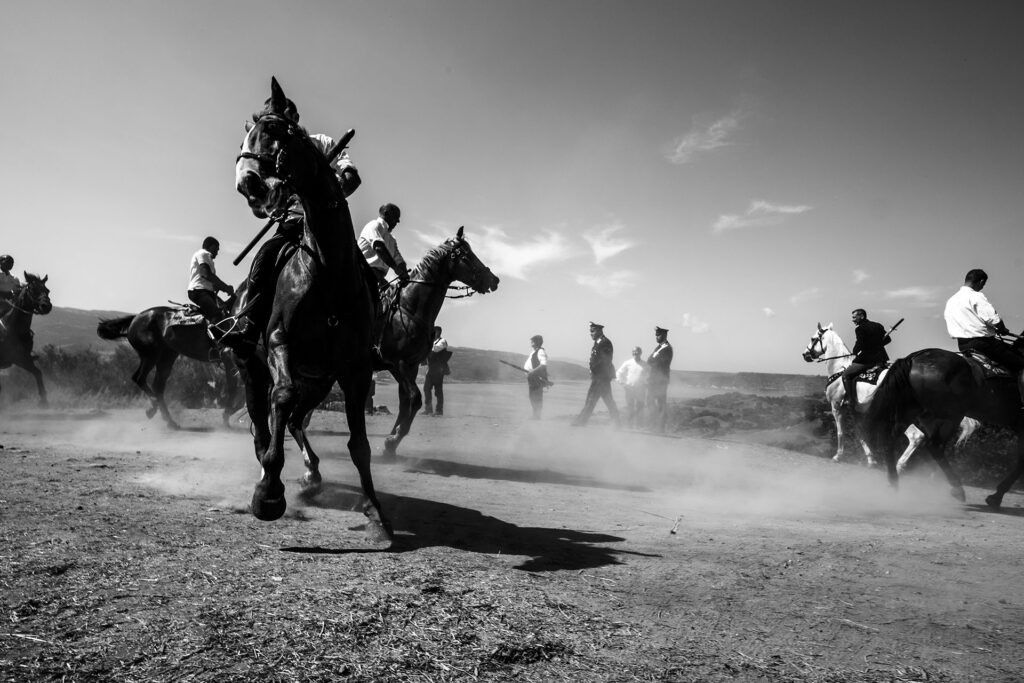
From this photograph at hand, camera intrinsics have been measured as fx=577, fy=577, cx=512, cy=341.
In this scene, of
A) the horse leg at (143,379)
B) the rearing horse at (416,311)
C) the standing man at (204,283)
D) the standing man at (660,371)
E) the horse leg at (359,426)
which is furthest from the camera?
the standing man at (660,371)

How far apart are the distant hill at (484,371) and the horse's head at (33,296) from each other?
2364 cm

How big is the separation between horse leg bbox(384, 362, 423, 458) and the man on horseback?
3.77 metres

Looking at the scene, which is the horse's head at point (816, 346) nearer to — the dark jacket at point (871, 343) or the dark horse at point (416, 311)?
the dark jacket at point (871, 343)

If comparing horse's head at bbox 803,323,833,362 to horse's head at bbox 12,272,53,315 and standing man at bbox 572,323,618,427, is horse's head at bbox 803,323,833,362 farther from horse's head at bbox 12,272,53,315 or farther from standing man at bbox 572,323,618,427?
horse's head at bbox 12,272,53,315

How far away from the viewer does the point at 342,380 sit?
4480mm

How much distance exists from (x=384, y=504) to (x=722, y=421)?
51.8 feet

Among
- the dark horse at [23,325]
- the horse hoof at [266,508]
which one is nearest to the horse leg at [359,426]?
the horse hoof at [266,508]

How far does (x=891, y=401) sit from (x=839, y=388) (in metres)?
4.48

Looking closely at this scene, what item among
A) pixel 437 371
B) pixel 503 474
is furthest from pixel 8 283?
pixel 503 474

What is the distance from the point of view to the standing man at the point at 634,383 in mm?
18469

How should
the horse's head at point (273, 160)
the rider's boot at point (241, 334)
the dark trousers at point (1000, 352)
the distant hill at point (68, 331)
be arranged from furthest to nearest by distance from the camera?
the distant hill at point (68, 331), the dark trousers at point (1000, 352), the rider's boot at point (241, 334), the horse's head at point (273, 160)

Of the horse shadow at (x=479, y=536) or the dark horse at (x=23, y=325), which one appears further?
the dark horse at (x=23, y=325)

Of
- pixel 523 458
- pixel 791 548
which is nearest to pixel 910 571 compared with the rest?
pixel 791 548

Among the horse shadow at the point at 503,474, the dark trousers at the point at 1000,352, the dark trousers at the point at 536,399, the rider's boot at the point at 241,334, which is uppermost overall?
the dark trousers at the point at 1000,352
